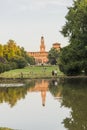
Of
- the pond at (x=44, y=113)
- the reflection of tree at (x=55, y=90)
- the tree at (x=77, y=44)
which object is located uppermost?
the tree at (x=77, y=44)

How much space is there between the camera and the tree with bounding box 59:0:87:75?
49312 millimetres

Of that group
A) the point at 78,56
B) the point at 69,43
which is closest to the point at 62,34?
the point at 69,43

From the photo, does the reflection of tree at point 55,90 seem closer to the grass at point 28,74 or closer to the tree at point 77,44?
the tree at point 77,44

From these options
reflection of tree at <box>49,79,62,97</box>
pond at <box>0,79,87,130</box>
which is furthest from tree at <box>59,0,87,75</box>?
pond at <box>0,79,87,130</box>

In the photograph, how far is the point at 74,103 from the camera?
26109 millimetres

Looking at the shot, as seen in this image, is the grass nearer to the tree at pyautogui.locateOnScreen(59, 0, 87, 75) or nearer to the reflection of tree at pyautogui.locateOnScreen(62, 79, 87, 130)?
the tree at pyautogui.locateOnScreen(59, 0, 87, 75)

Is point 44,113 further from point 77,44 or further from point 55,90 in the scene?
point 77,44

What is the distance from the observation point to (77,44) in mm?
50188

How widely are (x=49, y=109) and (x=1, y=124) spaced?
17.2 ft

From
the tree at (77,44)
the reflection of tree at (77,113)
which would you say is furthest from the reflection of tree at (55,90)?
the tree at (77,44)

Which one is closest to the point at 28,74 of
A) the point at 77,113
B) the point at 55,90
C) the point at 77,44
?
the point at 77,44

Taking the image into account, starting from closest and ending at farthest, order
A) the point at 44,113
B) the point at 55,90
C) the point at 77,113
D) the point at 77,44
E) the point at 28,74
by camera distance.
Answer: the point at 77,113 < the point at 44,113 < the point at 55,90 < the point at 77,44 < the point at 28,74

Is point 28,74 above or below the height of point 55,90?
above

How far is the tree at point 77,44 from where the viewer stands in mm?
49312
